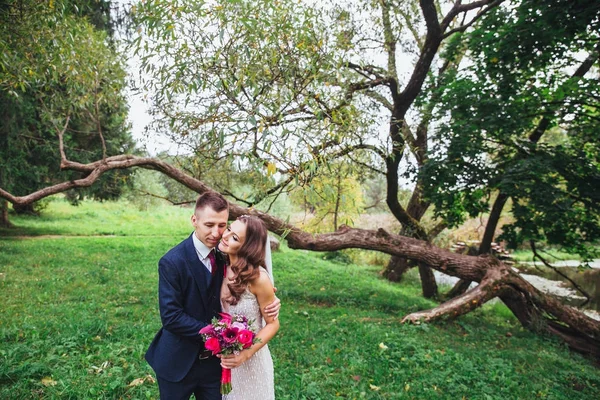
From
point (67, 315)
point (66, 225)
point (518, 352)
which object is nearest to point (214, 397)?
point (67, 315)

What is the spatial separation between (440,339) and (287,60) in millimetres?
5012

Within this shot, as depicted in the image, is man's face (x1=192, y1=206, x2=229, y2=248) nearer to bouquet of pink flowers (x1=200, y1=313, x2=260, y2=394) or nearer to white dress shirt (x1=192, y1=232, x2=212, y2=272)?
white dress shirt (x1=192, y1=232, x2=212, y2=272)

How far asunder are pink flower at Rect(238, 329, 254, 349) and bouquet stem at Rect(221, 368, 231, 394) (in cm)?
29

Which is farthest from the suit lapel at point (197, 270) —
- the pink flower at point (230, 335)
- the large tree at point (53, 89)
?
the large tree at point (53, 89)

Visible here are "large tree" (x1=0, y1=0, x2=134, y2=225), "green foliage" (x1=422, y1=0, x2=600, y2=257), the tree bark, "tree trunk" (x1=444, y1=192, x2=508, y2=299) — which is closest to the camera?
"large tree" (x1=0, y1=0, x2=134, y2=225)

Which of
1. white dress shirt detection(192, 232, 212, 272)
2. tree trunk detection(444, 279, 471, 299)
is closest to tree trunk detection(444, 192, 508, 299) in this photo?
tree trunk detection(444, 279, 471, 299)

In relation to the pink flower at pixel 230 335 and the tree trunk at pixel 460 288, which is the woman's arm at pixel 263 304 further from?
the tree trunk at pixel 460 288

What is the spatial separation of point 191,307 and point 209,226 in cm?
53

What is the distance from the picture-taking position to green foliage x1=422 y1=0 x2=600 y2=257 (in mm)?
6766

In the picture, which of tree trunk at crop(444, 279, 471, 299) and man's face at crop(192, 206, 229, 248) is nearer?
man's face at crop(192, 206, 229, 248)

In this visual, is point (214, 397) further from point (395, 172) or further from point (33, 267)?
point (33, 267)

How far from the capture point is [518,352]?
6.28 m

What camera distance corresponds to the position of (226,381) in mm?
2434

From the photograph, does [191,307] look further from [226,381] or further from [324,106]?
[324,106]
